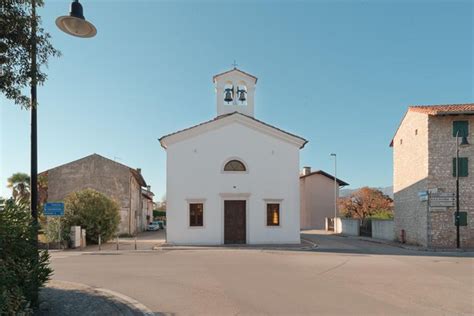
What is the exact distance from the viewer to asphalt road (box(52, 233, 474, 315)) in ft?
24.5

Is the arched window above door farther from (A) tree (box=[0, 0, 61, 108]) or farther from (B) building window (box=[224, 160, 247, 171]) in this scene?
(A) tree (box=[0, 0, 61, 108])

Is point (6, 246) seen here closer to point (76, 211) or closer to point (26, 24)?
point (26, 24)

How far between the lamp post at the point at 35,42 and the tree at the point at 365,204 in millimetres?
41662

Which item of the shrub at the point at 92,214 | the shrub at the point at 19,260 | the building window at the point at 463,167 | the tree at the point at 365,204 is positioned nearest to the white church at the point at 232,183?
the shrub at the point at 92,214

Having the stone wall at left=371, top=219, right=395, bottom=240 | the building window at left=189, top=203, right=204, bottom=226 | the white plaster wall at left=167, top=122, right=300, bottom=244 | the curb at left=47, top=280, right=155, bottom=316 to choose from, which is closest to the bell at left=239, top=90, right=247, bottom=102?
the white plaster wall at left=167, top=122, right=300, bottom=244

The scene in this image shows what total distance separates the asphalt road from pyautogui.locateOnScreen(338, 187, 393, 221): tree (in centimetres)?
2944

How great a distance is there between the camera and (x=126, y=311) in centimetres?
698

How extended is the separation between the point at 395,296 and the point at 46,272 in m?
7.40

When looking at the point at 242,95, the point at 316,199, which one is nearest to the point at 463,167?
the point at 242,95

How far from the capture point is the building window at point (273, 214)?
75.4 feet

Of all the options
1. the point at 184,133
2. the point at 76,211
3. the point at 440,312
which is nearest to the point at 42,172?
the point at 76,211

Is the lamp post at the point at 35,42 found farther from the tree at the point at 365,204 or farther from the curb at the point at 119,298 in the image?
the tree at the point at 365,204

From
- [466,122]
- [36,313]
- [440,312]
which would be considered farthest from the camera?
[466,122]

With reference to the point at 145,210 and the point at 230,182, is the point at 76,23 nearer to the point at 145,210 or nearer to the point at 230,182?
the point at 230,182
